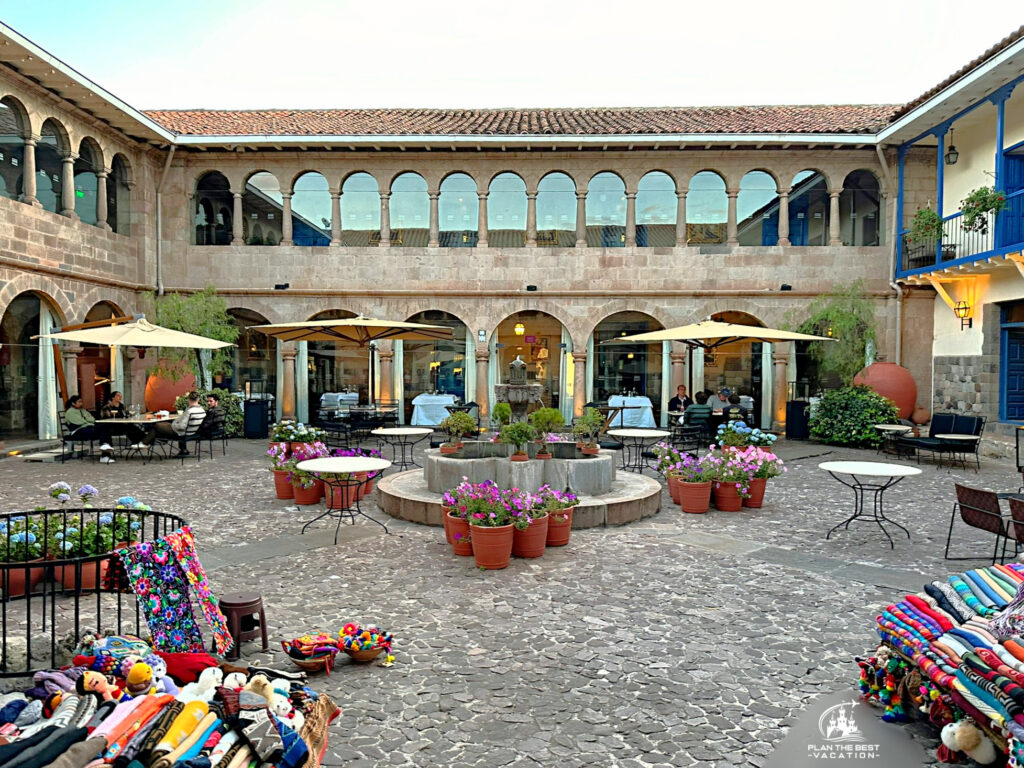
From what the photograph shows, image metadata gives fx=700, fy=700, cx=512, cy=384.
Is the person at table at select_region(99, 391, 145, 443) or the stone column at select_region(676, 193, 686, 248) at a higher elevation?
the stone column at select_region(676, 193, 686, 248)

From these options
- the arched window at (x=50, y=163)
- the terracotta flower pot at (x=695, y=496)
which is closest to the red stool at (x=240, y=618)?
the terracotta flower pot at (x=695, y=496)

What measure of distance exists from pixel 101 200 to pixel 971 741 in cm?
1747

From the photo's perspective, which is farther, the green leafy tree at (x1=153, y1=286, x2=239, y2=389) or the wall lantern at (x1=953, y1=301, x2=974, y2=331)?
the green leafy tree at (x1=153, y1=286, x2=239, y2=389)

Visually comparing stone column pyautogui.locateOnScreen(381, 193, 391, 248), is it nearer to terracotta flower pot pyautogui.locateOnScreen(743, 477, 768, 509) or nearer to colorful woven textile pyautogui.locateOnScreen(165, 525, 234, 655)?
terracotta flower pot pyautogui.locateOnScreen(743, 477, 768, 509)

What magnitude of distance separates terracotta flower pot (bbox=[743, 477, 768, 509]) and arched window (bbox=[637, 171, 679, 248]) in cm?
990

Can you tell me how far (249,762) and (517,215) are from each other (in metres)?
16.1

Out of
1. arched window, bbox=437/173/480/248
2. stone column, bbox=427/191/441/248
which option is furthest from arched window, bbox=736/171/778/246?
stone column, bbox=427/191/441/248

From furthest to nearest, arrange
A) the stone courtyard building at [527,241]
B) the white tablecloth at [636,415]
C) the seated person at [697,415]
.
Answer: the stone courtyard building at [527,241] → the white tablecloth at [636,415] → the seated person at [697,415]

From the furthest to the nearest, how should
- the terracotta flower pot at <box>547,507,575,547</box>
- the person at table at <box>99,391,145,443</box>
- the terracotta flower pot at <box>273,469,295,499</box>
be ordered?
the person at table at <box>99,391,145,443</box>, the terracotta flower pot at <box>273,469,295,499</box>, the terracotta flower pot at <box>547,507,575,547</box>

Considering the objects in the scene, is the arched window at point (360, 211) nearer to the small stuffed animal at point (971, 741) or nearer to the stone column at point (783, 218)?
the stone column at point (783, 218)

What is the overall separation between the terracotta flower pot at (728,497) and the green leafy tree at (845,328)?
854 centimetres

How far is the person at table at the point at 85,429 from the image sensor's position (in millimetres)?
11844

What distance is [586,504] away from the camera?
753cm

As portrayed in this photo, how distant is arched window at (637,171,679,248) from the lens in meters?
17.2
